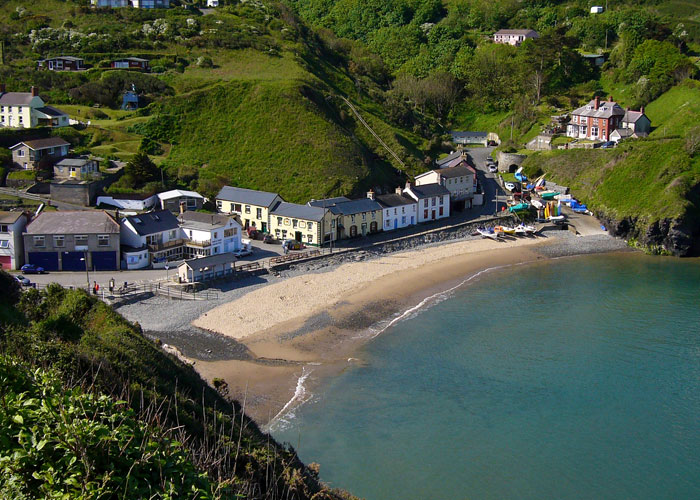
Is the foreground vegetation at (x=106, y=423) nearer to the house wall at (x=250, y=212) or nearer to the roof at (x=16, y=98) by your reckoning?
the house wall at (x=250, y=212)

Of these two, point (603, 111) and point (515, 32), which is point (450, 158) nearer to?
point (603, 111)

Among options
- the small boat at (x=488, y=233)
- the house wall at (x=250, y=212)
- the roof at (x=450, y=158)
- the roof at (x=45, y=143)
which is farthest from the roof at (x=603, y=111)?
the roof at (x=45, y=143)

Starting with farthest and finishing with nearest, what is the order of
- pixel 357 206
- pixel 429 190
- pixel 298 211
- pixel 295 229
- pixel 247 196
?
pixel 429 190, pixel 247 196, pixel 357 206, pixel 298 211, pixel 295 229

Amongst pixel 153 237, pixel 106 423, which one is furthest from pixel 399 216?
pixel 106 423

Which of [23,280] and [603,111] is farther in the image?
[603,111]

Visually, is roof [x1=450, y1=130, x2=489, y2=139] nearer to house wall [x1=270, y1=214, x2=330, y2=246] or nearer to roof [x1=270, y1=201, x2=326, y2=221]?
roof [x1=270, y1=201, x2=326, y2=221]

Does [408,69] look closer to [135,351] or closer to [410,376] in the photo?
[410,376]
